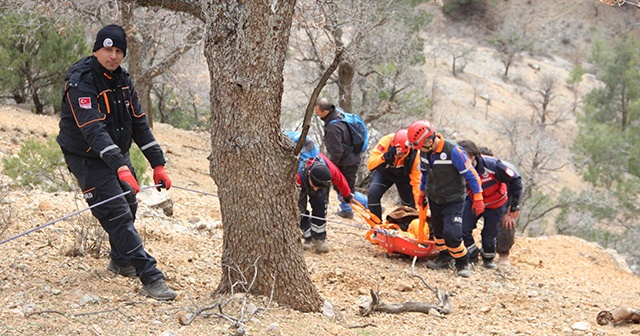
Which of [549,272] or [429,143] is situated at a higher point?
[429,143]

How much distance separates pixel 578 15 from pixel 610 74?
24696mm

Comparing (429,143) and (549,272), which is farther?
(549,272)

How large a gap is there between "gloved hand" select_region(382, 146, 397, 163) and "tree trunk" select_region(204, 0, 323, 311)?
3.85 metres

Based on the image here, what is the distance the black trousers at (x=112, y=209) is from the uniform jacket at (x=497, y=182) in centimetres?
389

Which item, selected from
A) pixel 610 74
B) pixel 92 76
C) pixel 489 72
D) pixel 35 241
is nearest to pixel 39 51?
pixel 35 241

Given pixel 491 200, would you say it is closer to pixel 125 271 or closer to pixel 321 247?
pixel 321 247

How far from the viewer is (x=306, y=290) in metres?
4.53

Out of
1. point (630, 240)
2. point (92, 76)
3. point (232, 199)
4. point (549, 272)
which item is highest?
point (92, 76)

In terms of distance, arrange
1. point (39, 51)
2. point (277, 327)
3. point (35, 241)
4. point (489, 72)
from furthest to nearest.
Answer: point (489, 72) < point (39, 51) < point (35, 241) < point (277, 327)

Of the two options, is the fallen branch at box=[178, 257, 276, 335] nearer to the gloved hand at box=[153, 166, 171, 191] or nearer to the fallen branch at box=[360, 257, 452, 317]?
the gloved hand at box=[153, 166, 171, 191]

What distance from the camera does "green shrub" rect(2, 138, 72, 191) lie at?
7926mm

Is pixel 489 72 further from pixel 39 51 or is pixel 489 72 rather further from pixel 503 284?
pixel 503 284

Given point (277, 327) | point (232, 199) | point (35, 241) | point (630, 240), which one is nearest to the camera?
point (277, 327)

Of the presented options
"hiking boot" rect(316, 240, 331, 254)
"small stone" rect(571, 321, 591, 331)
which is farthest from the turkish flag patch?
"small stone" rect(571, 321, 591, 331)
